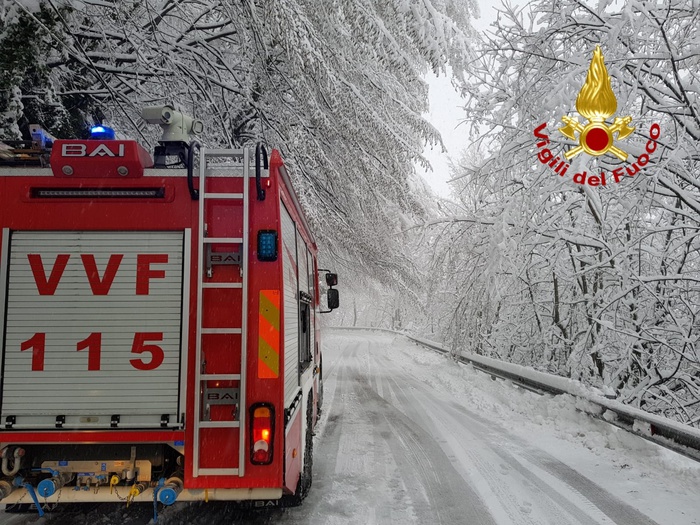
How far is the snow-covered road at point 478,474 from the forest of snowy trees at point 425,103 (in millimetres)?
1765

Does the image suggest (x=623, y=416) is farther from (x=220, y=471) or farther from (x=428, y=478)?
(x=220, y=471)

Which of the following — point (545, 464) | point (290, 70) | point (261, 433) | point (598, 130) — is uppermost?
point (290, 70)

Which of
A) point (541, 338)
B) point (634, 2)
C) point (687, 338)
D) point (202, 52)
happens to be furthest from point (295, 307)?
point (541, 338)

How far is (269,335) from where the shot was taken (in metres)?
3.19

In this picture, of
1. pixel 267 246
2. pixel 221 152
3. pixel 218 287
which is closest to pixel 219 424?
pixel 218 287

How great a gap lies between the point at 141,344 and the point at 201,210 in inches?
39.7

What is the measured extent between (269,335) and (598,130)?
524 cm

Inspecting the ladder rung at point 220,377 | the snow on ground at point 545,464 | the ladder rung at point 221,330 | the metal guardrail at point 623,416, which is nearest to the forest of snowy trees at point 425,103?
the metal guardrail at point 623,416

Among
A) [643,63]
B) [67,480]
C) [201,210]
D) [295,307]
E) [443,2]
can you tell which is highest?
[443,2]

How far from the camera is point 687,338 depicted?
6.81 metres

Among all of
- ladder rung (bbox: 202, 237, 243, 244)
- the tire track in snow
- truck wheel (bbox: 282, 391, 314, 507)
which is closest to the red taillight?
truck wheel (bbox: 282, 391, 314, 507)

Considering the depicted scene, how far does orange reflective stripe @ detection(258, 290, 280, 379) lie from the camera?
3156 mm

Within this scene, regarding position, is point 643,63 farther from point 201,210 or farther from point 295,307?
point 201,210

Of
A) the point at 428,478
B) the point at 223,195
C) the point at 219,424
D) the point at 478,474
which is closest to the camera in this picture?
the point at 219,424
